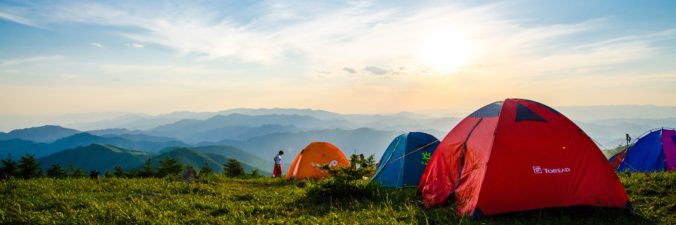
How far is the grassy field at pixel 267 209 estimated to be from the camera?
7.96m

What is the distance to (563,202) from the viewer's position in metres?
8.40

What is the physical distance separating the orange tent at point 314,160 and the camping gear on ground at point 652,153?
42.6ft

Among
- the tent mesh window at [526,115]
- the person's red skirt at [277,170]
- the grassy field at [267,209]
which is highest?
the tent mesh window at [526,115]

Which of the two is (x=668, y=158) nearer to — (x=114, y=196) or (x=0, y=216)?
(x=114, y=196)

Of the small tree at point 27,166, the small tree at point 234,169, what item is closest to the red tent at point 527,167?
the small tree at point 234,169

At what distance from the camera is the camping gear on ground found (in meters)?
14.9

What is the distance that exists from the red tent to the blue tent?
425cm

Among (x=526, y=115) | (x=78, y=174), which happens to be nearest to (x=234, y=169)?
(x=78, y=174)

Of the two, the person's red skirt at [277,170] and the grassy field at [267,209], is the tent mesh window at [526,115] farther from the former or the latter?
the person's red skirt at [277,170]

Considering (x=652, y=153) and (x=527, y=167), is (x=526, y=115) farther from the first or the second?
(x=652, y=153)

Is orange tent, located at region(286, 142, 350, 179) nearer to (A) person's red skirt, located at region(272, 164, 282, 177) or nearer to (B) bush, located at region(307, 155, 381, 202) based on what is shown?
(A) person's red skirt, located at region(272, 164, 282, 177)

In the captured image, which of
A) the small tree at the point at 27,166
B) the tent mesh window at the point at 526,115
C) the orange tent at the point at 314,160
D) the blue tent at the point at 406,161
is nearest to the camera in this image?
the tent mesh window at the point at 526,115

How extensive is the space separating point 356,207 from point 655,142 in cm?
1379

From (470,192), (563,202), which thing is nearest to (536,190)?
(563,202)
